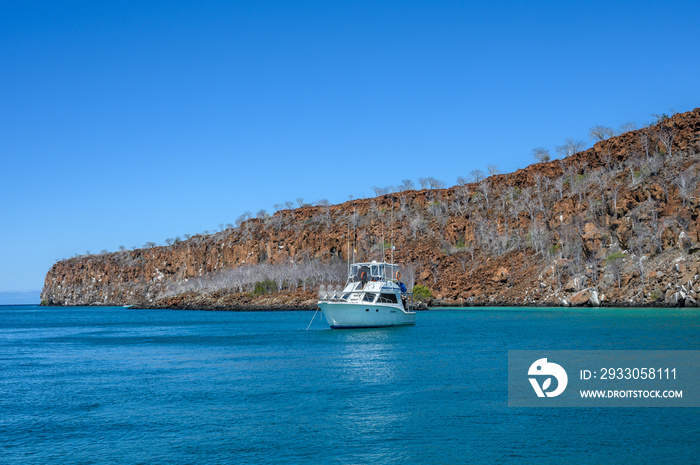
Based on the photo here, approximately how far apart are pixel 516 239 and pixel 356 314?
3225 inches

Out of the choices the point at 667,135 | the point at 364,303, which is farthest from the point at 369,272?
the point at 667,135

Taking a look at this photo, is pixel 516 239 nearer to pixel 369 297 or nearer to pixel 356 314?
pixel 369 297

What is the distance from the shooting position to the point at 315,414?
21203 millimetres

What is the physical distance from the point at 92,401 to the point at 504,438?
56.5ft

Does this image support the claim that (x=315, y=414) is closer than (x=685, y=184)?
Yes

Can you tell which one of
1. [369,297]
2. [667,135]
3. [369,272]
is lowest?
[369,297]

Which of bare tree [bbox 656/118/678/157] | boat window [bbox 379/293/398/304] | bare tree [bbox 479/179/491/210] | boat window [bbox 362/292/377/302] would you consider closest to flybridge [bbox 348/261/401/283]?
boat window [bbox 362/292/377/302]

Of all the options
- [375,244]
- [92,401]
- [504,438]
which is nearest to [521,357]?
[504,438]

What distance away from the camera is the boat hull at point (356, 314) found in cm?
5275

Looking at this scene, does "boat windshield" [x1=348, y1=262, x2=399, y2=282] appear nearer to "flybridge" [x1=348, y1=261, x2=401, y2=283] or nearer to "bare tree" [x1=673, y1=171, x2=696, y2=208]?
"flybridge" [x1=348, y1=261, x2=401, y2=283]

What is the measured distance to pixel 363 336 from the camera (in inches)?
1992

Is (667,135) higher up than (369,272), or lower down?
higher up

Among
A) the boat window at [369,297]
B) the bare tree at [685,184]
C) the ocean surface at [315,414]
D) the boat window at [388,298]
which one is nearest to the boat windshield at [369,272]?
the boat window at [369,297]

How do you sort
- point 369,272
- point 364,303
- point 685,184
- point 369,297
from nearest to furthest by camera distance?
point 364,303 < point 369,297 < point 369,272 < point 685,184
